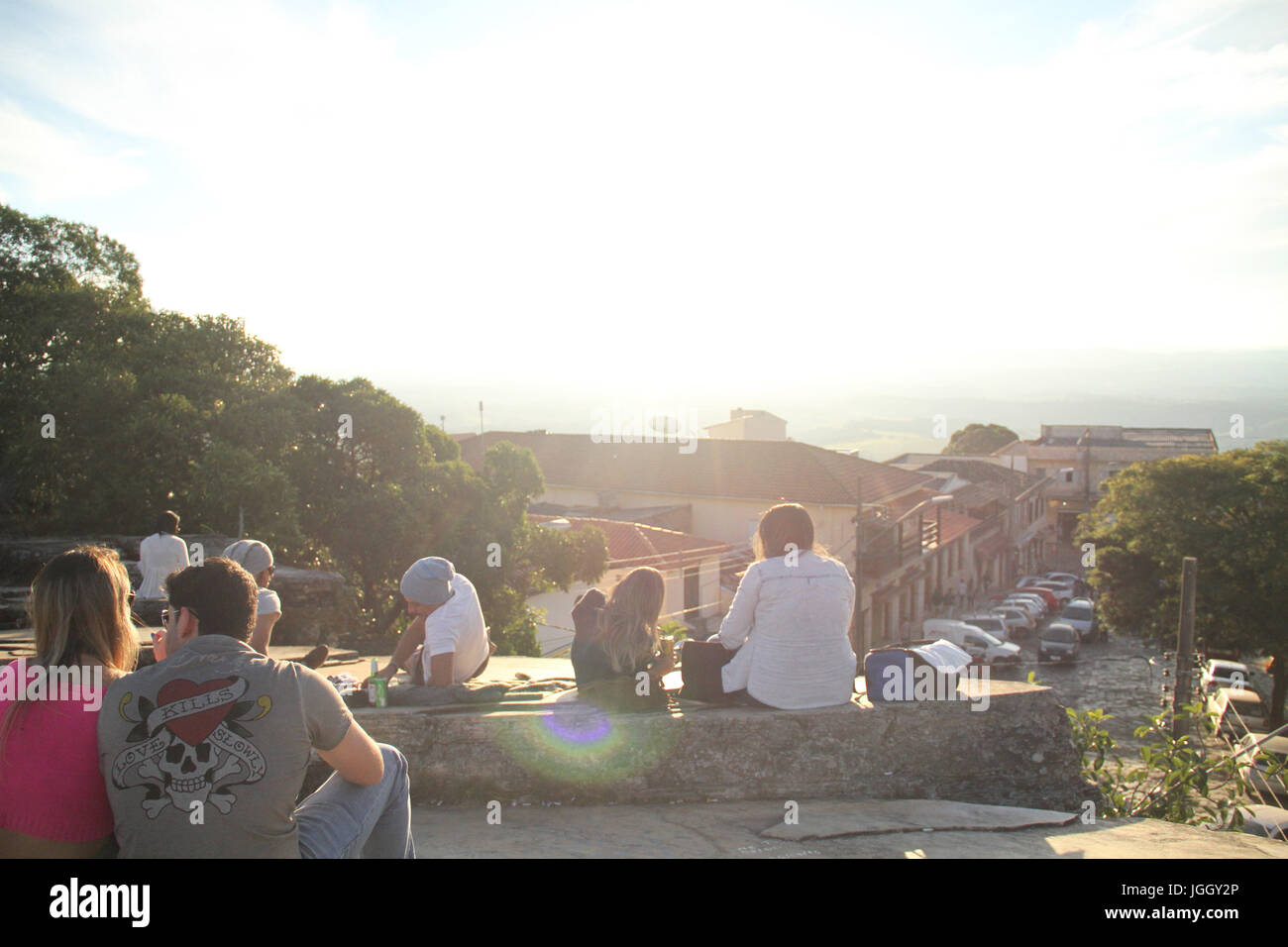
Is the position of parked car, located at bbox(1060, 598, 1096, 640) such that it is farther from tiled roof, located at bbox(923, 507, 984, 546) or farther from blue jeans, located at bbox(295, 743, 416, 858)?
blue jeans, located at bbox(295, 743, 416, 858)

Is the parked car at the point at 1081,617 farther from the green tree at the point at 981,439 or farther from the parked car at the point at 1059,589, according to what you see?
the green tree at the point at 981,439

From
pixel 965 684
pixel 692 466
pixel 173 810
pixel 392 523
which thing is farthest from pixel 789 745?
pixel 692 466

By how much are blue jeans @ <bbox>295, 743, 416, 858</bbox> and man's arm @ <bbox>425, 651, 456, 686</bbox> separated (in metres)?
1.77

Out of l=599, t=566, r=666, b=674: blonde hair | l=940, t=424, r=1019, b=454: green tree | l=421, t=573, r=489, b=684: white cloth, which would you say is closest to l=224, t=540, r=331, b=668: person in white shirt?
l=421, t=573, r=489, b=684: white cloth

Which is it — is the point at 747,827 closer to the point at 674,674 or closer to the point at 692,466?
the point at 674,674

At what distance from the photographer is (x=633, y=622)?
4852 millimetres

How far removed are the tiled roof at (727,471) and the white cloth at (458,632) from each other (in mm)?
21827

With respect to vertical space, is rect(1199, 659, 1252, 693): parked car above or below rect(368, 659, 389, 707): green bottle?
below

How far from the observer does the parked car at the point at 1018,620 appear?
32.7 meters

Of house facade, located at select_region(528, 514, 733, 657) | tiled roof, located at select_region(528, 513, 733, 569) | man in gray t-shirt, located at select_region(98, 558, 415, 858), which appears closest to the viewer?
man in gray t-shirt, located at select_region(98, 558, 415, 858)

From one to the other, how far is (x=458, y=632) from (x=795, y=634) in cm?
201

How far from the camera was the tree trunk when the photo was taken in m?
20.7

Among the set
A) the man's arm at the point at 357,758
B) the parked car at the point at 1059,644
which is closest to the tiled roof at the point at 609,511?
the parked car at the point at 1059,644
